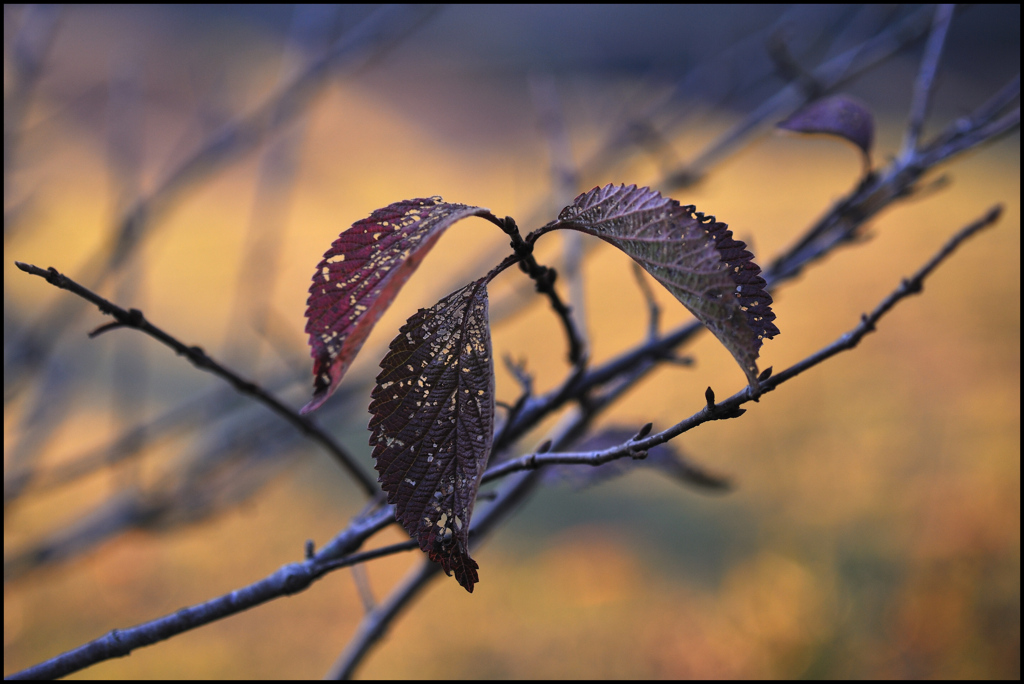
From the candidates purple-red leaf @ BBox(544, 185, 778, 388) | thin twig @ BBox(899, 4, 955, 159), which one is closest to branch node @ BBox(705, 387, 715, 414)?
purple-red leaf @ BBox(544, 185, 778, 388)

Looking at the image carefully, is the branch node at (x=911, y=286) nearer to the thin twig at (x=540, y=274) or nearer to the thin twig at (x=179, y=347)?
the thin twig at (x=540, y=274)

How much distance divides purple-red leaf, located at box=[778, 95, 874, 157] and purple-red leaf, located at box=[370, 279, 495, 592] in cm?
20

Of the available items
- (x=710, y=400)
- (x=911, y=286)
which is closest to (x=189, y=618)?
(x=710, y=400)

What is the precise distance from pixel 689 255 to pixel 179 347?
22 centimetres

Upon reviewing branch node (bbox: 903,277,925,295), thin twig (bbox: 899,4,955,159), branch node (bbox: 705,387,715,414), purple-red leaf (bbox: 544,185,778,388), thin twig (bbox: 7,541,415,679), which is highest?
thin twig (bbox: 899,4,955,159)

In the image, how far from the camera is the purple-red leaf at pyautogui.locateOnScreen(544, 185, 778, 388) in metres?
0.20

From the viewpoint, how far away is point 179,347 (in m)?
0.30

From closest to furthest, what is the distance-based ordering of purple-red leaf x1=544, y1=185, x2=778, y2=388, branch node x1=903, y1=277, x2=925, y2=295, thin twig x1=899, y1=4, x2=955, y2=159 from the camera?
purple-red leaf x1=544, y1=185, x2=778, y2=388 → branch node x1=903, y1=277, x2=925, y2=295 → thin twig x1=899, y1=4, x2=955, y2=159

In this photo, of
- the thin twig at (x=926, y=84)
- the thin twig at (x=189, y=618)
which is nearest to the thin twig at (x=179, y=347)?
the thin twig at (x=189, y=618)

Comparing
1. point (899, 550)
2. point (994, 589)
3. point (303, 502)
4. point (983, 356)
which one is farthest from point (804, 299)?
point (303, 502)

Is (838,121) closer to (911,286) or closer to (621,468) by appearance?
(911,286)

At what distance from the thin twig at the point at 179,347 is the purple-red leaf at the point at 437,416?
0.11 m

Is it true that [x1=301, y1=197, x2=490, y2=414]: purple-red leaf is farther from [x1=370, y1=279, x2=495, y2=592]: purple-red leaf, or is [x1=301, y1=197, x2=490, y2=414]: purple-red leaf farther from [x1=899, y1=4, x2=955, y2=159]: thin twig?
[x1=899, y1=4, x2=955, y2=159]: thin twig

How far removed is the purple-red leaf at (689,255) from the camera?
20cm
